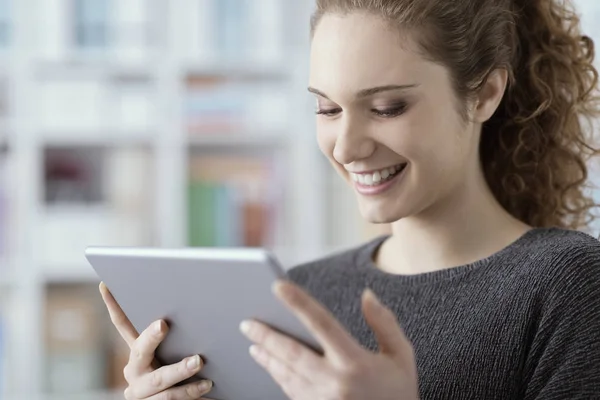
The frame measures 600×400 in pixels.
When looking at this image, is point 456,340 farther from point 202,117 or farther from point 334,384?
point 202,117

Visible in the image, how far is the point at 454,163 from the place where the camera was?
4.64 ft

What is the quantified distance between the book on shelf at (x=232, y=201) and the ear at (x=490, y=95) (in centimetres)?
193

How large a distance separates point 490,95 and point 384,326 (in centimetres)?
59

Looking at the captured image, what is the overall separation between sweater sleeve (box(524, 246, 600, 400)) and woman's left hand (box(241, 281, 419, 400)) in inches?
11.5

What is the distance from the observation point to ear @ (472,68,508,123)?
145 centimetres

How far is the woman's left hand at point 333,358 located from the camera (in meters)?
0.96

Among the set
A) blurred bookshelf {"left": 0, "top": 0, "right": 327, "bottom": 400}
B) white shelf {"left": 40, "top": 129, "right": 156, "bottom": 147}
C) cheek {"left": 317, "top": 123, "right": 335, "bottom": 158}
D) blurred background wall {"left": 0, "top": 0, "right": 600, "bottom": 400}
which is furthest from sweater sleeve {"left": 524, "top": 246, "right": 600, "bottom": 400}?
white shelf {"left": 40, "top": 129, "right": 156, "bottom": 147}

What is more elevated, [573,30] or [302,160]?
[573,30]

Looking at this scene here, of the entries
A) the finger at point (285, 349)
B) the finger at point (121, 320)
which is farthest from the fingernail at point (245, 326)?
the finger at point (121, 320)

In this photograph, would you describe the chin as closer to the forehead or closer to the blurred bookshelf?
the forehead

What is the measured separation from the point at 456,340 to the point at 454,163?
0.27 m

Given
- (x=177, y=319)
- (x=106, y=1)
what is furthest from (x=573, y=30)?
(x=106, y=1)

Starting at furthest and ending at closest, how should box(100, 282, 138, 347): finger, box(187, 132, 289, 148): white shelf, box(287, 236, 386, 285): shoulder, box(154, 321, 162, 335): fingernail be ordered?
box(187, 132, 289, 148): white shelf, box(287, 236, 386, 285): shoulder, box(100, 282, 138, 347): finger, box(154, 321, 162, 335): fingernail

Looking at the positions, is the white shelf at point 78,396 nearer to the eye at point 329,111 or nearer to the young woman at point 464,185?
the young woman at point 464,185
